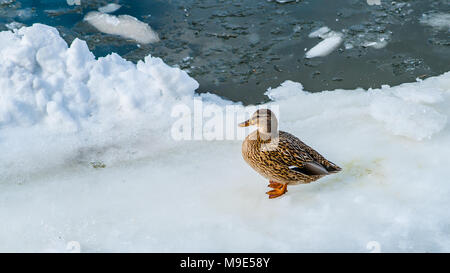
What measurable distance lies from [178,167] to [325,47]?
2258 mm

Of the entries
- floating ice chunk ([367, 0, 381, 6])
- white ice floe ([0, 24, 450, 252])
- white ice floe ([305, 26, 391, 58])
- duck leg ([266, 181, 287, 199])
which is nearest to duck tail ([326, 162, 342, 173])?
white ice floe ([0, 24, 450, 252])

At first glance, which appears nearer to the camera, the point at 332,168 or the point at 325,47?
the point at 332,168

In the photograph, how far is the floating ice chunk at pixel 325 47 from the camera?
17.0 feet

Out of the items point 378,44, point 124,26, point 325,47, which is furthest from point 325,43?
point 124,26

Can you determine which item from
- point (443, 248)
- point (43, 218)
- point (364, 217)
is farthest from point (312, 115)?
point (43, 218)

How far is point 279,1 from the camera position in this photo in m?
5.91

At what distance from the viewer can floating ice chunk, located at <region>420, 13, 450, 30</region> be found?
5.45 metres

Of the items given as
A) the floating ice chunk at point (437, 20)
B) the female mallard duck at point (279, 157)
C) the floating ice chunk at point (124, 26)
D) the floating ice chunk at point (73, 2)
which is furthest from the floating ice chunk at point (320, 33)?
the floating ice chunk at point (73, 2)

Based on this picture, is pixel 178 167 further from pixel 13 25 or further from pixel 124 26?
pixel 13 25

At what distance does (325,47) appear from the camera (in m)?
5.21

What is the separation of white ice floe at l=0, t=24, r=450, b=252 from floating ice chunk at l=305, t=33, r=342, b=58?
60 cm

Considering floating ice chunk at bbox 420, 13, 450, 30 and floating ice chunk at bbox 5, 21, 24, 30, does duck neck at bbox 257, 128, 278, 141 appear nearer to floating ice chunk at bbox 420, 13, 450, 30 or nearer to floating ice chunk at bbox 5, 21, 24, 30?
floating ice chunk at bbox 420, 13, 450, 30

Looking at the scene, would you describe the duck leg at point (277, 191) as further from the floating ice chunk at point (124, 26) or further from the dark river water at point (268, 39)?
the floating ice chunk at point (124, 26)

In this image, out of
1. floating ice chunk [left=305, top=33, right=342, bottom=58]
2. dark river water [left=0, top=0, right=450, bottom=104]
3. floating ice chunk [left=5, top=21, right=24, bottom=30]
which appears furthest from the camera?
floating ice chunk [left=5, top=21, right=24, bottom=30]
